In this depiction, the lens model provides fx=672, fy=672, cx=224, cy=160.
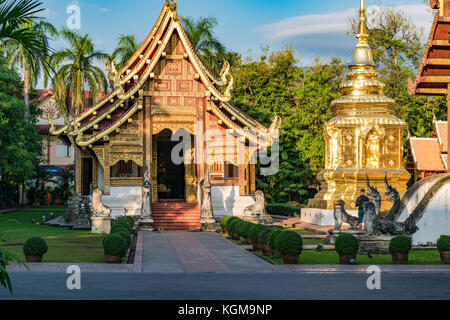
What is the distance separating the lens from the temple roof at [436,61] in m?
19.3

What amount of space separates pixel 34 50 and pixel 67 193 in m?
47.3

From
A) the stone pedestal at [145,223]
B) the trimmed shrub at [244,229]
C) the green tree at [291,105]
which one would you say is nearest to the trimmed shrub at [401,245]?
the trimmed shrub at [244,229]

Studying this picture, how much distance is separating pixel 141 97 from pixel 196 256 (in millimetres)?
13465

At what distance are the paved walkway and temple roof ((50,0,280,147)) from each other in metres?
7.00

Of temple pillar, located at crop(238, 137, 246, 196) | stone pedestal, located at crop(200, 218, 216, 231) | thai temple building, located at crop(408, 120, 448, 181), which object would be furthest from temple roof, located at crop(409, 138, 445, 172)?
stone pedestal, located at crop(200, 218, 216, 231)

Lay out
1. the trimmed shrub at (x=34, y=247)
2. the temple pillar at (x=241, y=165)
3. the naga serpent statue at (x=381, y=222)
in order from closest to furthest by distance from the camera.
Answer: the trimmed shrub at (x=34, y=247), the naga serpent statue at (x=381, y=222), the temple pillar at (x=241, y=165)

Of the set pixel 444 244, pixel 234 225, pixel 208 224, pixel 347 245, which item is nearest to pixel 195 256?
pixel 347 245

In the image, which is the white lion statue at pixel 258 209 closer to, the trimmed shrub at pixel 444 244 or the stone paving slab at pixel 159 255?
the stone paving slab at pixel 159 255

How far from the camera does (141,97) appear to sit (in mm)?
29406

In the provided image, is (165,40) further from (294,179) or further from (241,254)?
(294,179)

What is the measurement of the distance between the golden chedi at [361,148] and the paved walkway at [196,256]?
22.1ft

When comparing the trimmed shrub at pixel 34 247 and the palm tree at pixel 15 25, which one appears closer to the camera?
the palm tree at pixel 15 25
